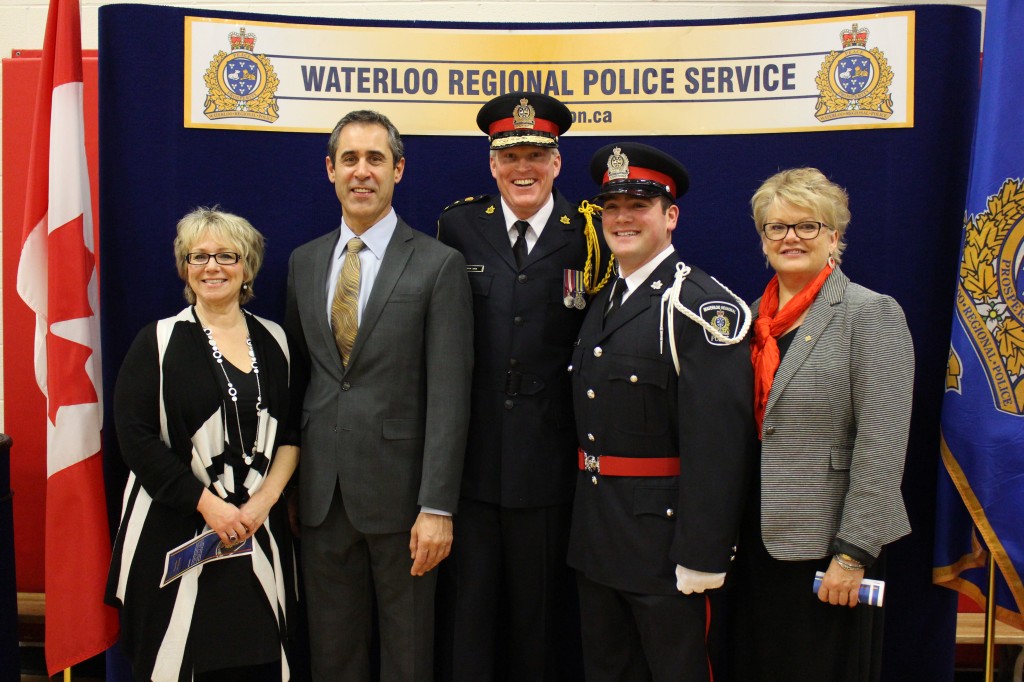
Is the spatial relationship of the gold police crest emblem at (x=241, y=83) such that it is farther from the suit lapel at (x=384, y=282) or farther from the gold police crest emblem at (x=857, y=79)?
the gold police crest emblem at (x=857, y=79)

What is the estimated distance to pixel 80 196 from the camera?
2.47 meters

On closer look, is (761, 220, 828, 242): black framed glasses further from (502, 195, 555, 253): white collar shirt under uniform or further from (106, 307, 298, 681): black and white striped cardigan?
(106, 307, 298, 681): black and white striped cardigan

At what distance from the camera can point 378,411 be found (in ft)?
6.84

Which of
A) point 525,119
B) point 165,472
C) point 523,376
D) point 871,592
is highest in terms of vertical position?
point 525,119

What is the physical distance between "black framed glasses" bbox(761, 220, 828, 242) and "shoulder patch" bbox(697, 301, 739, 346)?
0.24 metres

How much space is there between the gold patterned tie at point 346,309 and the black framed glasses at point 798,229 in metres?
1.06

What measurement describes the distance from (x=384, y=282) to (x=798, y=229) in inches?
40.7

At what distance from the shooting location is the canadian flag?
240 cm

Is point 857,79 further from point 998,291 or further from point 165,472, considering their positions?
point 165,472

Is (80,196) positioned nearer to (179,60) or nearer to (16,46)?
(179,60)

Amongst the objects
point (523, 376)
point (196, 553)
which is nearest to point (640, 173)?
point (523, 376)

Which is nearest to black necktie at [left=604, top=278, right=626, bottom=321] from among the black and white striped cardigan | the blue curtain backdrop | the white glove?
the white glove

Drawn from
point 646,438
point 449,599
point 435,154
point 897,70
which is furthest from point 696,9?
point 449,599

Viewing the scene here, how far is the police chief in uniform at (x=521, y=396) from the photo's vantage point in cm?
217
